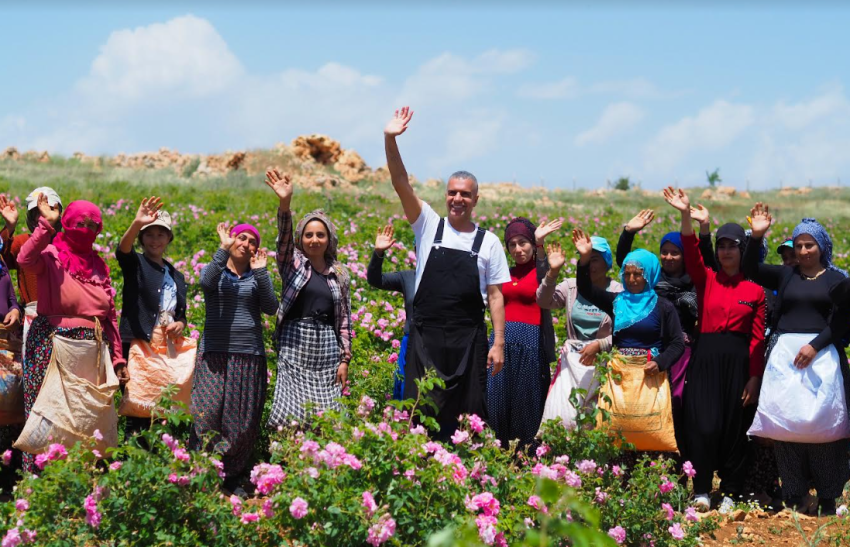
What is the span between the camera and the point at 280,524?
359cm

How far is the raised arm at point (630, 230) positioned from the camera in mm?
5836

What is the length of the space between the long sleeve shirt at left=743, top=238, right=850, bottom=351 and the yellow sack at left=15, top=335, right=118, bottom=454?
12.9ft

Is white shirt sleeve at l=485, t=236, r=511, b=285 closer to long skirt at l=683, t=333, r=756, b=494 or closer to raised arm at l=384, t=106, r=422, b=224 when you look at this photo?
raised arm at l=384, t=106, r=422, b=224

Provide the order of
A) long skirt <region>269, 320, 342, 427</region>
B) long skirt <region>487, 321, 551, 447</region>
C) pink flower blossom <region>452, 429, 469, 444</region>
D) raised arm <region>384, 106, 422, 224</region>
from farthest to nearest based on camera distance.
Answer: long skirt <region>487, 321, 551, 447</region>
long skirt <region>269, 320, 342, 427</region>
raised arm <region>384, 106, 422, 224</region>
pink flower blossom <region>452, 429, 469, 444</region>

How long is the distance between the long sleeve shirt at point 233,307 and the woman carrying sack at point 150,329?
0.22 meters

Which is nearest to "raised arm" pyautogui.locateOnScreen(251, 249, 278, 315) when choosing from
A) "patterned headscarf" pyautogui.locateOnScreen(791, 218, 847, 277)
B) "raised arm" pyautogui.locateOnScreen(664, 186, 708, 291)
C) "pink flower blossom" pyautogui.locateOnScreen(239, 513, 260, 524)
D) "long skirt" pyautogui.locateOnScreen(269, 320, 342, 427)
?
"long skirt" pyautogui.locateOnScreen(269, 320, 342, 427)

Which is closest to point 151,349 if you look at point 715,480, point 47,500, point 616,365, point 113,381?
point 113,381

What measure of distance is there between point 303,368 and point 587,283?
1.82 meters

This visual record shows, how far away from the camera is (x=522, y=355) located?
573cm

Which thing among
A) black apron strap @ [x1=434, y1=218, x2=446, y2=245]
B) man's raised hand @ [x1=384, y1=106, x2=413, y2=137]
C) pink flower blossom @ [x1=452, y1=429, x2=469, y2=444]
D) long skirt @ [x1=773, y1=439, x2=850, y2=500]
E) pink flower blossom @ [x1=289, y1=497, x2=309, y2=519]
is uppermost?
man's raised hand @ [x1=384, y1=106, x2=413, y2=137]

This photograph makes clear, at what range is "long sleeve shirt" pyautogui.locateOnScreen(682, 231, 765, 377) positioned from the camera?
5656mm

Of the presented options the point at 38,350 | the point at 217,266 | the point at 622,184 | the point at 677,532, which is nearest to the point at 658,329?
the point at 677,532

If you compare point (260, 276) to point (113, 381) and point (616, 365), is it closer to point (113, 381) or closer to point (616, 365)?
point (113, 381)

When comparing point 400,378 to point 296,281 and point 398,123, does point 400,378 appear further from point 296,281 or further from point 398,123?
point 398,123
